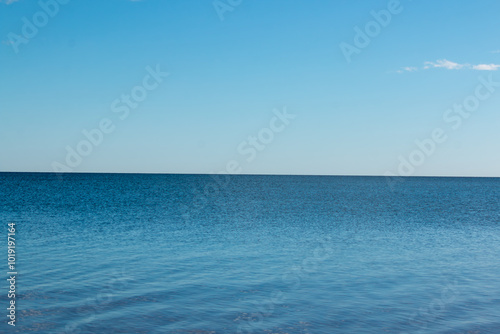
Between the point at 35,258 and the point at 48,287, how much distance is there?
18.4 feet

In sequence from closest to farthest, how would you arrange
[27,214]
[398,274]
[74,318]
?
1. [74,318]
2. [398,274]
3. [27,214]

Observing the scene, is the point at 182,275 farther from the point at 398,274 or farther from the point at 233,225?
the point at 233,225

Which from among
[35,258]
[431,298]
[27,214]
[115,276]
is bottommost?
[431,298]

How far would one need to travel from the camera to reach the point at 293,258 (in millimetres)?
21578

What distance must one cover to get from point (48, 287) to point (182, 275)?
486 centimetres

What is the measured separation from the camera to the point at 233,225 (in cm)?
3519

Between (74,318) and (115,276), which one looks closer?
(74,318)

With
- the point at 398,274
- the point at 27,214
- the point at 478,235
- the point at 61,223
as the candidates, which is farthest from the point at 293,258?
the point at 27,214

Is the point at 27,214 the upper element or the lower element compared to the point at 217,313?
upper

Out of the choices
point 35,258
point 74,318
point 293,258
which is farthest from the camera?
point 293,258

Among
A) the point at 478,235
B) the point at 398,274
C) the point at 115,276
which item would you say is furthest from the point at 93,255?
the point at 478,235

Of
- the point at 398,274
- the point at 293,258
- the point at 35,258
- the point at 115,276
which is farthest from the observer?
the point at 293,258

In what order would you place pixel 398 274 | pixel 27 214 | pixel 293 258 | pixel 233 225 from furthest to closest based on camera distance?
pixel 27 214, pixel 233 225, pixel 293 258, pixel 398 274

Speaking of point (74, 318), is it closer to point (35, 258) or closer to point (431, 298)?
point (35, 258)
